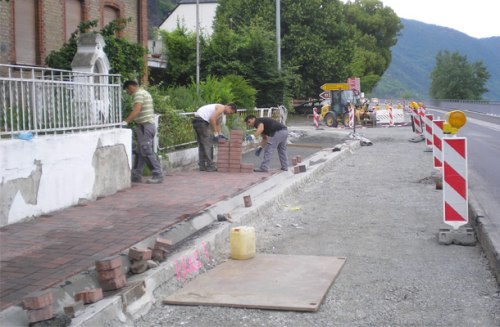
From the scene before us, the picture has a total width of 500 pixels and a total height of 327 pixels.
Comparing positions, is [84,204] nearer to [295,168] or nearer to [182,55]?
[295,168]

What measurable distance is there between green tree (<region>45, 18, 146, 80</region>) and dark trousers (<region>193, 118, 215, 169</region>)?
242cm

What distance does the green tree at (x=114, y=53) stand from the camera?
14.1 meters

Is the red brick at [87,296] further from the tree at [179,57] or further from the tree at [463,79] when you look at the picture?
the tree at [463,79]

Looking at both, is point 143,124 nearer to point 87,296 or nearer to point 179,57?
point 87,296

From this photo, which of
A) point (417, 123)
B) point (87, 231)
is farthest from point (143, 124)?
point (417, 123)

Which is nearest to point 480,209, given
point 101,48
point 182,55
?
point 101,48

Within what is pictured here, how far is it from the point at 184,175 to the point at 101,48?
3.54m

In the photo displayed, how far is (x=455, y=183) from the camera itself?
7.42 metres

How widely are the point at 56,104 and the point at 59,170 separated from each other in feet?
3.06

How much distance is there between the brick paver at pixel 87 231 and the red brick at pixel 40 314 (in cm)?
40

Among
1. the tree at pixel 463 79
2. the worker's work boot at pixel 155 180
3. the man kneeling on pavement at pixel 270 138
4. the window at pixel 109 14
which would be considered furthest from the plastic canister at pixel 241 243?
the tree at pixel 463 79

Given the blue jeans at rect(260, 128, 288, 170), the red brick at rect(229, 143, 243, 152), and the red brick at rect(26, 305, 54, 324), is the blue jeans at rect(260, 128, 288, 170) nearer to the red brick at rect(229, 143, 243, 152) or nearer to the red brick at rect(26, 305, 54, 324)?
the red brick at rect(229, 143, 243, 152)

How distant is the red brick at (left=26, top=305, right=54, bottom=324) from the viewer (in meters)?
4.37

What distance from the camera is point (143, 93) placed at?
1069cm
